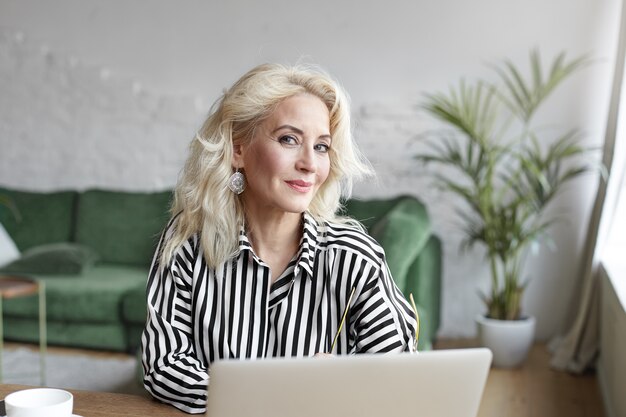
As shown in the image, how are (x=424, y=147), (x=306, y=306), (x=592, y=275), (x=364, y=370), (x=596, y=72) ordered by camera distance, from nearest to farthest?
(x=364, y=370)
(x=306, y=306)
(x=592, y=275)
(x=596, y=72)
(x=424, y=147)

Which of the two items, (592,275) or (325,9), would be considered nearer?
(592,275)

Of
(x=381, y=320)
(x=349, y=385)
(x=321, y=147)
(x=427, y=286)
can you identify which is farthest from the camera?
(x=427, y=286)

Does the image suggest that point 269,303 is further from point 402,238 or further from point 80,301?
point 80,301

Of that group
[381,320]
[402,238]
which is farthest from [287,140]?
[402,238]

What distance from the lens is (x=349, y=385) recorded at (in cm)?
99

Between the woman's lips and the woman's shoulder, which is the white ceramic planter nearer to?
the woman's shoulder

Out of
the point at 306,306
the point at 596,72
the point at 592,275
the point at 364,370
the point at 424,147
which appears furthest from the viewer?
the point at 424,147

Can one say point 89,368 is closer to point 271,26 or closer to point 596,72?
point 271,26

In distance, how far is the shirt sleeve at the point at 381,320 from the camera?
5.19 ft

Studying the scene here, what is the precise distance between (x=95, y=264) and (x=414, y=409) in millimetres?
4120

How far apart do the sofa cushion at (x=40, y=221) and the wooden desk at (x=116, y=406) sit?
360 centimetres

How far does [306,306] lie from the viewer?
1667 mm

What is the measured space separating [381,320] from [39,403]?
25.8 inches

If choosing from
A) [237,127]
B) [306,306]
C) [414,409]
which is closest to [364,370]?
[414,409]
